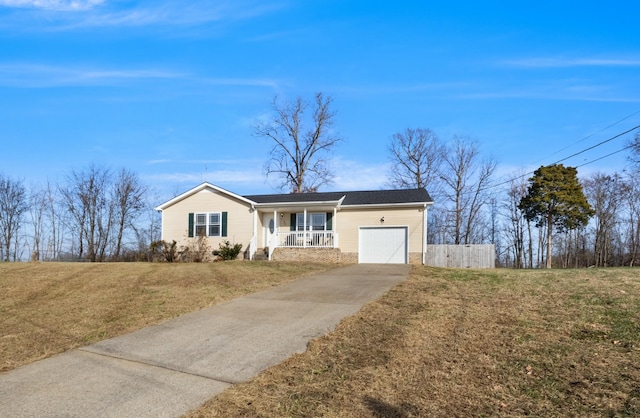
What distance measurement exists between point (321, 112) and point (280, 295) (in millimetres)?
27539

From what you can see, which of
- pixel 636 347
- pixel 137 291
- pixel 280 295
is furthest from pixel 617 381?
pixel 137 291

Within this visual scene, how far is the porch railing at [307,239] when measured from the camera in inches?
816

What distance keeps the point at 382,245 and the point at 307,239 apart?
3.70 m

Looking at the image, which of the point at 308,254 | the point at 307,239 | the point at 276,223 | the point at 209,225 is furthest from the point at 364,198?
the point at 209,225

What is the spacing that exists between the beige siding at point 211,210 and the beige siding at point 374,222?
472 centimetres

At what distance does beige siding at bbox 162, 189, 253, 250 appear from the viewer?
71.5ft

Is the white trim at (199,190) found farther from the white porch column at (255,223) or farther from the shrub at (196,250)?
the shrub at (196,250)

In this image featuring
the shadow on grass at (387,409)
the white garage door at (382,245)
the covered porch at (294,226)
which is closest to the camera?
the shadow on grass at (387,409)

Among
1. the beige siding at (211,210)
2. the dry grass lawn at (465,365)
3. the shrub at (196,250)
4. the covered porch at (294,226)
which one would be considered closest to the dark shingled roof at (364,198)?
the covered porch at (294,226)

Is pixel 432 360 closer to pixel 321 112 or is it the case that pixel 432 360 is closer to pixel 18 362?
pixel 18 362

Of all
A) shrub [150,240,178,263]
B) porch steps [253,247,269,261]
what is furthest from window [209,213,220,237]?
porch steps [253,247,269,261]

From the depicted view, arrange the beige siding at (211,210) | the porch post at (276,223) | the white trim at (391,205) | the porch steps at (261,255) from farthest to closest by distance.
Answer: the beige siding at (211,210)
the porch post at (276,223)
the porch steps at (261,255)
the white trim at (391,205)

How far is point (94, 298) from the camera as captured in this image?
10.1 m

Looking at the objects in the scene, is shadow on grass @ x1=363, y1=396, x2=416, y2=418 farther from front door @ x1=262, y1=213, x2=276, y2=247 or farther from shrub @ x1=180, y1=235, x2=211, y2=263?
shrub @ x1=180, y1=235, x2=211, y2=263
